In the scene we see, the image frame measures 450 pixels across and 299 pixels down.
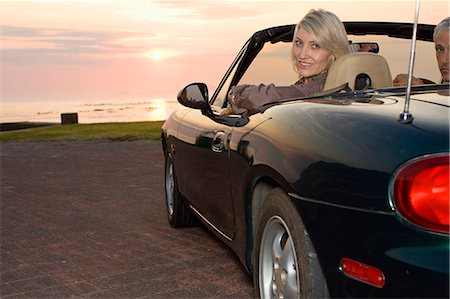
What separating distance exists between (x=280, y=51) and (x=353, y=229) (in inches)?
95.8

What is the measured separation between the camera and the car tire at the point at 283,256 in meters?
2.77

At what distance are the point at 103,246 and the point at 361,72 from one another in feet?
8.71

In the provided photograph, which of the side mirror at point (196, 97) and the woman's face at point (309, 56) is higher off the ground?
the woman's face at point (309, 56)

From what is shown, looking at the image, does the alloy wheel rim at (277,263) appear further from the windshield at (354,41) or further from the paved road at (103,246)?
the windshield at (354,41)

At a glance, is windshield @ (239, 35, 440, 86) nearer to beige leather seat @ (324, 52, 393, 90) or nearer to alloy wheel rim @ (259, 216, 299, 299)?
beige leather seat @ (324, 52, 393, 90)

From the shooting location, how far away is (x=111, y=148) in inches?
571

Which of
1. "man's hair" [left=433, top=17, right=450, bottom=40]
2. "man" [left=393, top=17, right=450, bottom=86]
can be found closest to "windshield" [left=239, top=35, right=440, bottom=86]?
"man" [left=393, top=17, right=450, bottom=86]

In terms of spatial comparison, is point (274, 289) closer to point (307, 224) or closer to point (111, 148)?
point (307, 224)

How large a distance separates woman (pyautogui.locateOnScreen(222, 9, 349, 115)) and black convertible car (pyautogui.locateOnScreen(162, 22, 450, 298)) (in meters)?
0.15

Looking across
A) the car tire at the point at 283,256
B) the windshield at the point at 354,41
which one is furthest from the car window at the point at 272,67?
the car tire at the point at 283,256

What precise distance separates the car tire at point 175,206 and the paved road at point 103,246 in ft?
0.29

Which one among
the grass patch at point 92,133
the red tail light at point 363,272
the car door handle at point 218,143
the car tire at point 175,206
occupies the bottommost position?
the grass patch at point 92,133

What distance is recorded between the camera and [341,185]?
2576mm

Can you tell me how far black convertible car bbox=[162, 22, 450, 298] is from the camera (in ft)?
7.72
